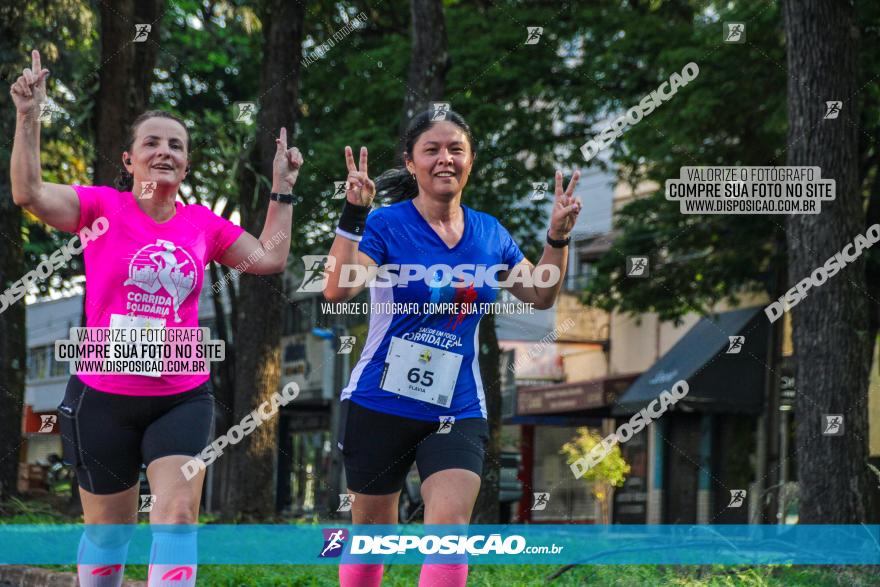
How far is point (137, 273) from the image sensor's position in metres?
5.08

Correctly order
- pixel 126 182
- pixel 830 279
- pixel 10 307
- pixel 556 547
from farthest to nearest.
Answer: pixel 10 307, pixel 830 279, pixel 556 547, pixel 126 182

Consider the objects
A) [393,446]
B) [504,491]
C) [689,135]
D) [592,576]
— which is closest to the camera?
[393,446]

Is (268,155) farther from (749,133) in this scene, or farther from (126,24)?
(749,133)

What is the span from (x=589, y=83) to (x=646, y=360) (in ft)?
34.5

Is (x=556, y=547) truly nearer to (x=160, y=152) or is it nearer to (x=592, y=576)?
(x=592, y=576)

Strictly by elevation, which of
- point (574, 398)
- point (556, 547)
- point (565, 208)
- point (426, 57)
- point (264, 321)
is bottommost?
point (556, 547)

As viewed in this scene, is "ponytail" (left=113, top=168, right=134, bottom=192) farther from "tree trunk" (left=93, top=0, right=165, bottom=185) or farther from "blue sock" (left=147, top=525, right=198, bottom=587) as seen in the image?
"tree trunk" (left=93, top=0, right=165, bottom=185)

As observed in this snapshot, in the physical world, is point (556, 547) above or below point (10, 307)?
below

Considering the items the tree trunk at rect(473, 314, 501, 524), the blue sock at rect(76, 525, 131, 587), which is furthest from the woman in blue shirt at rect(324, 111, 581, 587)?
the tree trunk at rect(473, 314, 501, 524)

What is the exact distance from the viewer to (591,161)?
1961 cm

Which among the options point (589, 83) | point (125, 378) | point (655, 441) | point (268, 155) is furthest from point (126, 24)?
point (655, 441)

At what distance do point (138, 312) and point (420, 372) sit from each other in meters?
1.09

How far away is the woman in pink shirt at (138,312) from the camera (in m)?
4.90

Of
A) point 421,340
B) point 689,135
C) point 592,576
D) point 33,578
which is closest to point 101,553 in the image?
point 421,340
